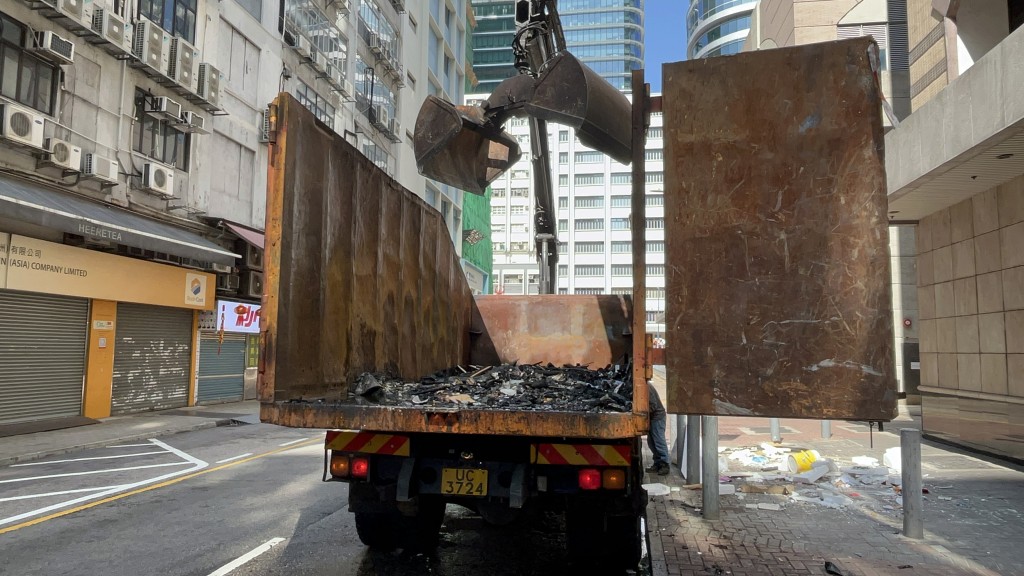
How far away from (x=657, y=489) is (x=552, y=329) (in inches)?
81.2

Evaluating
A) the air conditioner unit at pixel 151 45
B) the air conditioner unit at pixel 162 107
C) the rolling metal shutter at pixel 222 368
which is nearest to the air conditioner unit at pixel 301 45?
the air conditioner unit at pixel 151 45

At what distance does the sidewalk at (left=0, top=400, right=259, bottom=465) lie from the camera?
10.1 m

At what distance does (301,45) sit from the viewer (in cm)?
2064

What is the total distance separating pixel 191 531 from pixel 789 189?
545cm

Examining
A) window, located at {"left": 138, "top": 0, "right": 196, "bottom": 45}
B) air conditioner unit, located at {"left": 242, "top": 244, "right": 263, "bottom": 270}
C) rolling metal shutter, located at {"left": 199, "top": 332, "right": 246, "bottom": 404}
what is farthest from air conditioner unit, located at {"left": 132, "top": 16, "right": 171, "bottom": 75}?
rolling metal shutter, located at {"left": 199, "top": 332, "right": 246, "bottom": 404}

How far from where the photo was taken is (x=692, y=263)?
341 centimetres

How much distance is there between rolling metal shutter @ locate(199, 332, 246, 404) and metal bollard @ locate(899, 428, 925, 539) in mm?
16465

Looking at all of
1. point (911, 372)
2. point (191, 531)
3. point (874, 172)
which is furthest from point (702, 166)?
point (911, 372)

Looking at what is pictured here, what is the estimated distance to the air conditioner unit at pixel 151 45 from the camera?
562 inches

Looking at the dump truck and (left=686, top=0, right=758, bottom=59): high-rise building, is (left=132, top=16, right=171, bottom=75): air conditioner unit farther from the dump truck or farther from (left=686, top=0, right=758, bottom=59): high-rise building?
(left=686, top=0, right=758, bottom=59): high-rise building

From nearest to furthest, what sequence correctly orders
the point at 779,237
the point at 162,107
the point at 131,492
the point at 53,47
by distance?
the point at 779,237 < the point at 131,492 < the point at 53,47 < the point at 162,107

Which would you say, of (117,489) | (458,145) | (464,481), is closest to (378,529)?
(464,481)

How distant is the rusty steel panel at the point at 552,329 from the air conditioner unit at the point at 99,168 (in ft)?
32.2

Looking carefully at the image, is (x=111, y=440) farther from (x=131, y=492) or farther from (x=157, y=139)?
(x=157, y=139)
